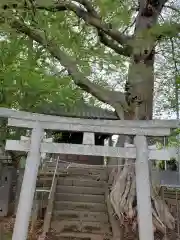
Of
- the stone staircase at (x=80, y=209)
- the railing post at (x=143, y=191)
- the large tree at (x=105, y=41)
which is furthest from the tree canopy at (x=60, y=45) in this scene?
the stone staircase at (x=80, y=209)

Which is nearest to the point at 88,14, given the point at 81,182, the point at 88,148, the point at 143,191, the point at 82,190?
the point at 88,148

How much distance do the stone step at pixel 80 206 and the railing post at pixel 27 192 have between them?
3654 millimetres

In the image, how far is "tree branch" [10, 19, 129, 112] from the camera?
7.31 m

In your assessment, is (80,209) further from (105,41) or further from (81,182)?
(105,41)

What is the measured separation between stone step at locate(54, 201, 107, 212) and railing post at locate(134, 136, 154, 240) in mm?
3627

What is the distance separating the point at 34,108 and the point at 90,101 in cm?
188

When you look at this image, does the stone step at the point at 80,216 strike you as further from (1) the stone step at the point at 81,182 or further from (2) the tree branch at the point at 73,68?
(2) the tree branch at the point at 73,68

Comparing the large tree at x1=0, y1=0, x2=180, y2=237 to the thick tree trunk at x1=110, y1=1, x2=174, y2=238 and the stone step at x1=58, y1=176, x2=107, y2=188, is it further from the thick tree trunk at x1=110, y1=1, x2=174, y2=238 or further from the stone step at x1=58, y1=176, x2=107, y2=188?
the stone step at x1=58, y1=176, x2=107, y2=188

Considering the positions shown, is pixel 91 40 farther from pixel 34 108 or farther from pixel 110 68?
pixel 34 108

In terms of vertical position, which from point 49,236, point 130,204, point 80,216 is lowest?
point 49,236

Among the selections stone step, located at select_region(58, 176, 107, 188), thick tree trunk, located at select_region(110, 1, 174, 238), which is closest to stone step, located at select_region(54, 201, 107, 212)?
thick tree trunk, located at select_region(110, 1, 174, 238)

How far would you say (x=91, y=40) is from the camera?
866 cm

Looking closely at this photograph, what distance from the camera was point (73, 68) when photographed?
7.95 meters

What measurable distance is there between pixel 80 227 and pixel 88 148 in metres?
3.30
